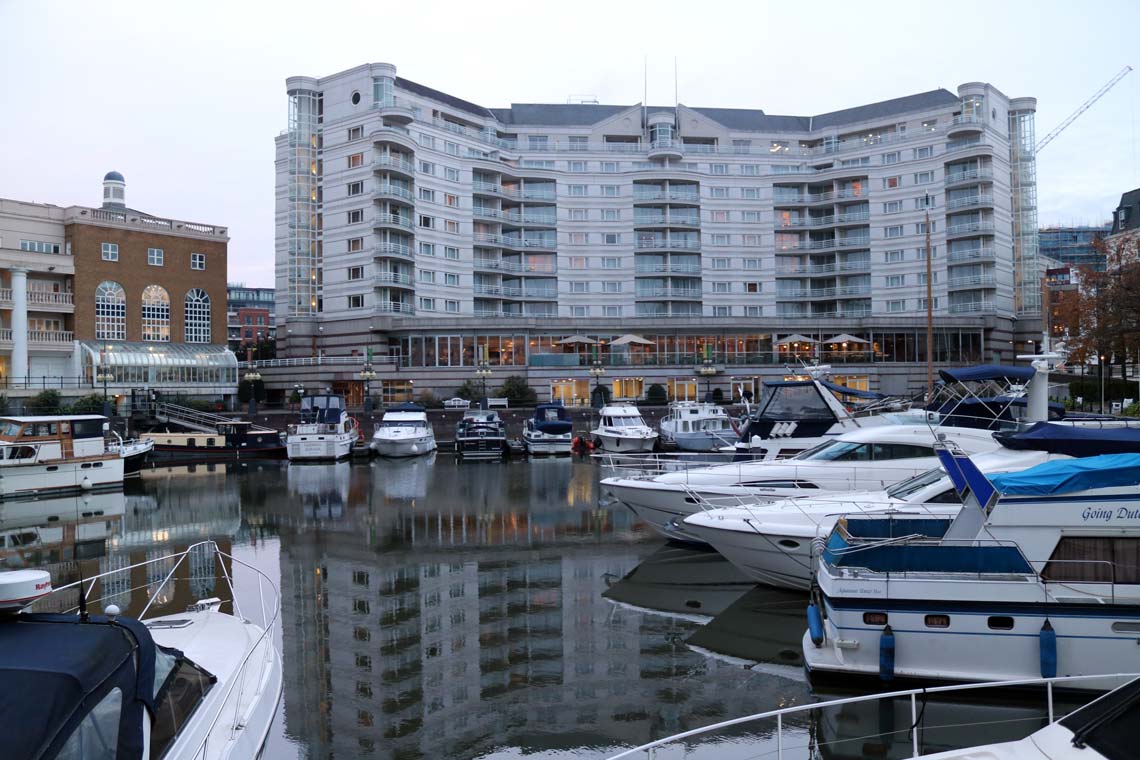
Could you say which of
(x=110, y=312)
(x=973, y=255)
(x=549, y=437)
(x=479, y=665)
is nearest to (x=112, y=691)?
(x=479, y=665)

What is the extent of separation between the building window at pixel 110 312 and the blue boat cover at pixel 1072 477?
63.5 metres

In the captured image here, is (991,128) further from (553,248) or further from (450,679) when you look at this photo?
(450,679)

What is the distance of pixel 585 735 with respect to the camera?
A: 971 centimetres

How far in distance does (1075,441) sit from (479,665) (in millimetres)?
10144

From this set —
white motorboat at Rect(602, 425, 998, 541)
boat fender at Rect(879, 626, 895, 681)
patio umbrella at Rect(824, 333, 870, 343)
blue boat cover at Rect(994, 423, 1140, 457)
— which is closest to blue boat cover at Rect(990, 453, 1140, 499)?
blue boat cover at Rect(994, 423, 1140, 457)

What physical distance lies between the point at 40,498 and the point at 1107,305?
154ft

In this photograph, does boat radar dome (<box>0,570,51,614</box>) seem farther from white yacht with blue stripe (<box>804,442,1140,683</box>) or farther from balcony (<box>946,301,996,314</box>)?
balcony (<box>946,301,996,314</box>)

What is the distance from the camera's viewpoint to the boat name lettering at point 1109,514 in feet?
33.3

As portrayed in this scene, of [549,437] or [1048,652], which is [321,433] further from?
[1048,652]

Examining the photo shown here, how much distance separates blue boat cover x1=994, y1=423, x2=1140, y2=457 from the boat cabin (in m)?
33.6

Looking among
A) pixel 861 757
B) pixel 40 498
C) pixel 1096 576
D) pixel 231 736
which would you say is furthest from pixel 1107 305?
pixel 40 498

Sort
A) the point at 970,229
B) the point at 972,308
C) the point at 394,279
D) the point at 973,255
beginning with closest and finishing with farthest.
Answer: the point at 394,279 → the point at 970,229 → the point at 973,255 → the point at 972,308

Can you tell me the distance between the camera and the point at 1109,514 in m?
10.2

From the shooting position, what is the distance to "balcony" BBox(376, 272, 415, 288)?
67.6 m
